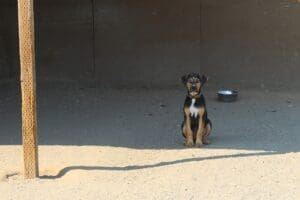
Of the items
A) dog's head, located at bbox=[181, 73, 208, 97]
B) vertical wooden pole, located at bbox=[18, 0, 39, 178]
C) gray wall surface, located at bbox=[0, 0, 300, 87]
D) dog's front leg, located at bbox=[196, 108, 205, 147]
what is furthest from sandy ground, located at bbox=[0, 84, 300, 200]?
gray wall surface, located at bbox=[0, 0, 300, 87]

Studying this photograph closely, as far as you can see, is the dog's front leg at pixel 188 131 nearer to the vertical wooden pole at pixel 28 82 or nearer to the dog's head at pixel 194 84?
the dog's head at pixel 194 84

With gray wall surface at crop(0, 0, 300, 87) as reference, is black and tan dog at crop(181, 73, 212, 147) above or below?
below

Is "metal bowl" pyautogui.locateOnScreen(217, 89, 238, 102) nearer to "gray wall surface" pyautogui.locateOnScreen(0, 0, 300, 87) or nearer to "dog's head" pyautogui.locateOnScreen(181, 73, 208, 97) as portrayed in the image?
"gray wall surface" pyautogui.locateOnScreen(0, 0, 300, 87)

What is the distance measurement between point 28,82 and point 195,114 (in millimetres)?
2422

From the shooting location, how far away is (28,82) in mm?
7336

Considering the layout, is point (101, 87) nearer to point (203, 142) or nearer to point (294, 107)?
point (294, 107)

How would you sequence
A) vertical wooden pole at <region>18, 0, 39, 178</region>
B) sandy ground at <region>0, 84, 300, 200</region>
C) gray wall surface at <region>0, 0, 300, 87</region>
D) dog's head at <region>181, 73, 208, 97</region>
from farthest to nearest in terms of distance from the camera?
gray wall surface at <region>0, 0, 300, 87</region>
dog's head at <region>181, 73, 208, 97</region>
vertical wooden pole at <region>18, 0, 39, 178</region>
sandy ground at <region>0, 84, 300, 200</region>

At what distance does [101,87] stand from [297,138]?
616cm

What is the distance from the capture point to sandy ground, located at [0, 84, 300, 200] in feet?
22.6

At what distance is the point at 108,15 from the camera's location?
1459 cm

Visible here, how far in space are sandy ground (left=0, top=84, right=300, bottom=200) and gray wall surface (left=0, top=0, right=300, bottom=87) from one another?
4.02 ft

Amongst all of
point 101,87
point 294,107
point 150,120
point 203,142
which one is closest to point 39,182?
point 203,142

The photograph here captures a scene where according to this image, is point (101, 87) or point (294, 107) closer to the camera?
point (294, 107)

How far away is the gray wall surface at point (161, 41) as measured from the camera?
13891 millimetres
